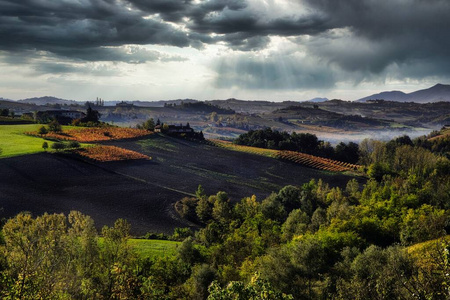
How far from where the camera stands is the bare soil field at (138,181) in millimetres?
60625

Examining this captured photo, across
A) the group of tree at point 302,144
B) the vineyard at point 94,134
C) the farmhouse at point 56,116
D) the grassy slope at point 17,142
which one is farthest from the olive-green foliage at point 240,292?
→ the farmhouse at point 56,116

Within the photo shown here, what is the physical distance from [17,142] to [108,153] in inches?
1097

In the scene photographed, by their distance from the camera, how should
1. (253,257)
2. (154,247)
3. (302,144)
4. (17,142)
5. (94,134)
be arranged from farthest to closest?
1. (302,144)
2. (94,134)
3. (17,142)
4. (154,247)
5. (253,257)

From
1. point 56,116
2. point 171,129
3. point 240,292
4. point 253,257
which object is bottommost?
point 253,257

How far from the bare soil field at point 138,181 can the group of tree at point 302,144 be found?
29.7 m

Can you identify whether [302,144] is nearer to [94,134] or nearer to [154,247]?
[94,134]

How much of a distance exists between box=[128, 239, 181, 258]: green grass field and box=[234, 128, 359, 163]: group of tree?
101895mm

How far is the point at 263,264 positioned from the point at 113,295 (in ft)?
43.0

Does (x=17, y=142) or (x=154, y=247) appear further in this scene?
(x=17, y=142)

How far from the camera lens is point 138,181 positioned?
80.9m

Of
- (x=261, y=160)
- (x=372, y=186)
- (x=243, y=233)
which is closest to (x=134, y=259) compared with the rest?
(x=243, y=233)

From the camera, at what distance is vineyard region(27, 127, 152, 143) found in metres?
111

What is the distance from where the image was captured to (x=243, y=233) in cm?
4728

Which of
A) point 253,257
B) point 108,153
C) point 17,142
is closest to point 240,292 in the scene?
point 253,257
